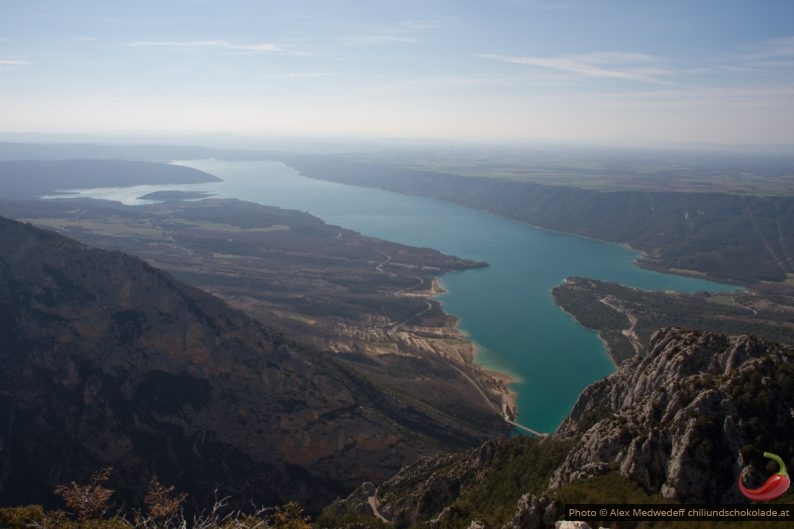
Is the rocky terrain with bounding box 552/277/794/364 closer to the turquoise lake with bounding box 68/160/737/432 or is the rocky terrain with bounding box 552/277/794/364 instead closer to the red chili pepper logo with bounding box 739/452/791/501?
the turquoise lake with bounding box 68/160/737/432

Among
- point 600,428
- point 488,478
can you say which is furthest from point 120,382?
point 600,428

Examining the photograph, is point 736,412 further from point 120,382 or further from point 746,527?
point 120,382

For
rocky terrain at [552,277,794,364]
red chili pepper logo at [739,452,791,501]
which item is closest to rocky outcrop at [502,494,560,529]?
red chili pepper logo at [739,452,791,501]

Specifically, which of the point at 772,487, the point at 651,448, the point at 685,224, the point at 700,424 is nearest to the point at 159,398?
the point at 651,448

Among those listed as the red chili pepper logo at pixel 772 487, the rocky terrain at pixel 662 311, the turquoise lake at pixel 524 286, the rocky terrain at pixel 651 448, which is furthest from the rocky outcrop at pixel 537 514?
the rocky terrain at pixel 662 311

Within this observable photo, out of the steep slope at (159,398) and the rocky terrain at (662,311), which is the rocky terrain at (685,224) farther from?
the steep slope at (159,398)

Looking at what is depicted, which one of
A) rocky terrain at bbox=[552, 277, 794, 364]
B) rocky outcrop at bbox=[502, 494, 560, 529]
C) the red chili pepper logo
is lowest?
rocky terrain at bbox=[552, 277, 794, 364]
